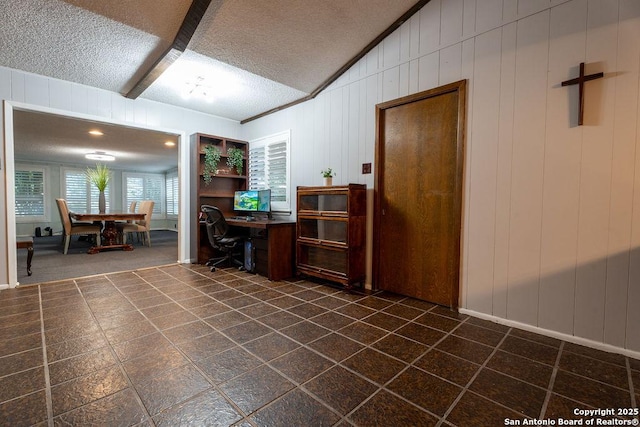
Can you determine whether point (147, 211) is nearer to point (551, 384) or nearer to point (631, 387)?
point (551, 384)

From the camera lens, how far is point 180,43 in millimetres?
2602

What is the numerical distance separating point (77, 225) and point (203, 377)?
613cm

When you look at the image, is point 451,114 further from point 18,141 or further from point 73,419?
point 18,141

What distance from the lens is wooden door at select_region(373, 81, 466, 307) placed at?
2592mm

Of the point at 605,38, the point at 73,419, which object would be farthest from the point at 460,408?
the point at 605,38

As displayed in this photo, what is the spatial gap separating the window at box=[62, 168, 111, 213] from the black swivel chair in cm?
754

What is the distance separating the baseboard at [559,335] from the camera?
6.00ft

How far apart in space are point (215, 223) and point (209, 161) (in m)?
1.18

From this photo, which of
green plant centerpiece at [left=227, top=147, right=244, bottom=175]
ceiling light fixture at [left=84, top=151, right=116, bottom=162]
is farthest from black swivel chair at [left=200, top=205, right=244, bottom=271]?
ceiling light fixture at [left=84, top=151, right=116, bottom=162]

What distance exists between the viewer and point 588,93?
192 centimetres

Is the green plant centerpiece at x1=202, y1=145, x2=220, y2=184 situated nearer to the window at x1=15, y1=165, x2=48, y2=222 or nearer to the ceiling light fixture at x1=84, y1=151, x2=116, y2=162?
the ceiling light fixture at x1=84, y1=151, x2=116, y2=162

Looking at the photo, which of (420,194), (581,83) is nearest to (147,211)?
(420,194)

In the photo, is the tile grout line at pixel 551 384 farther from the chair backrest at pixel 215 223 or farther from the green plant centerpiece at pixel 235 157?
the green plant centerpiece at pixel 235 157

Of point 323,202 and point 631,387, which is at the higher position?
point 323,202
